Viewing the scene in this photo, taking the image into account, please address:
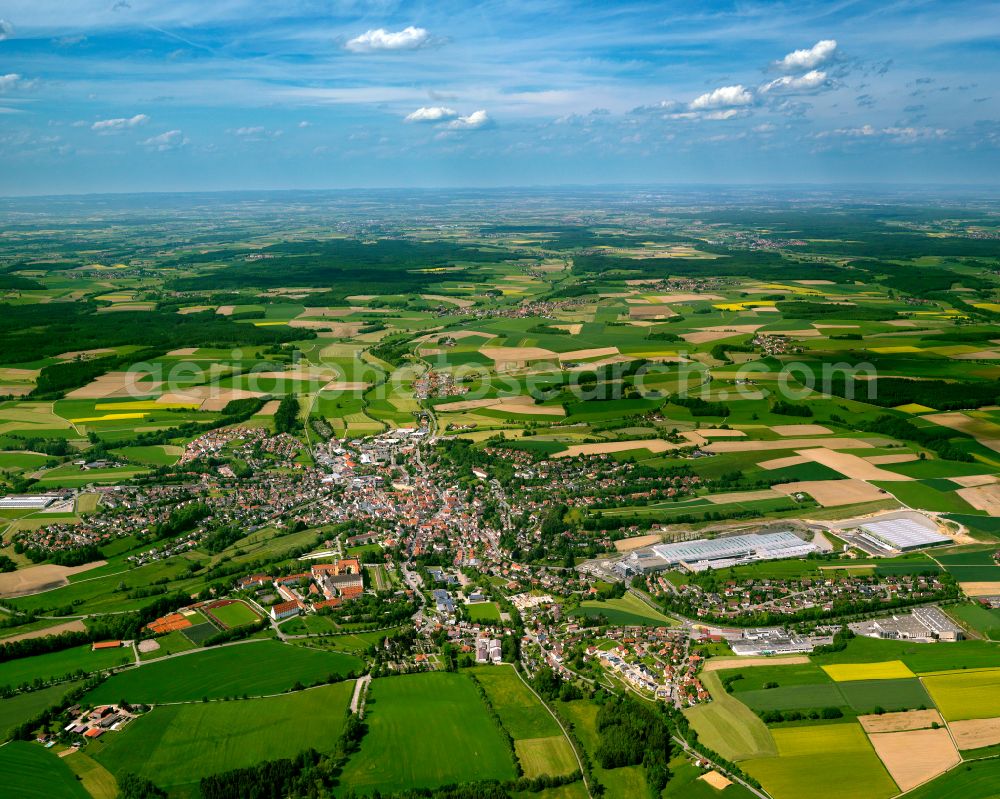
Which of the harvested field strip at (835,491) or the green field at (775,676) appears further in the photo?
the harvested field strip at (835,491)

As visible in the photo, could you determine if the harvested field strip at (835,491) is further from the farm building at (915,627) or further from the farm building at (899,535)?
the farm building at (915,627)

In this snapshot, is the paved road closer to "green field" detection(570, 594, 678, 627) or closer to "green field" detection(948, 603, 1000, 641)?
"green field" detection(570, 594, 678, 627)

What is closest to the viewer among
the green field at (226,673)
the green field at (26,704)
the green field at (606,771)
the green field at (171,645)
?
the green field at (606,771)

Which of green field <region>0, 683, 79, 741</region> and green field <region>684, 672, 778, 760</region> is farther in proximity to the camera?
green field <region>0, 683, 79, 741</region>

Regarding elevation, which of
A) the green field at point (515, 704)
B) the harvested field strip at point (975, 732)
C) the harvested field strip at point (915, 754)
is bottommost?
the green field at point (515, 704)

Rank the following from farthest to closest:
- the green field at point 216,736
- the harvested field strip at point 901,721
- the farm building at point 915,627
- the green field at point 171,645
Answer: the farm building at point 915,627 → the green field at point 171,645 → the harvested field strip at point 901,721 → the green field at point 216,736

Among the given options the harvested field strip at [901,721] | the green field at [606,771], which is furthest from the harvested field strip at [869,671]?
the green field at [606,771]

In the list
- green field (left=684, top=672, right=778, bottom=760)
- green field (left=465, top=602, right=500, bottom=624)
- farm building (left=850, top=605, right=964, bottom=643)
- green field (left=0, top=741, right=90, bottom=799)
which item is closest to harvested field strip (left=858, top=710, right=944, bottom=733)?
green field (left=684, top=672, right=778, bottom=760)
